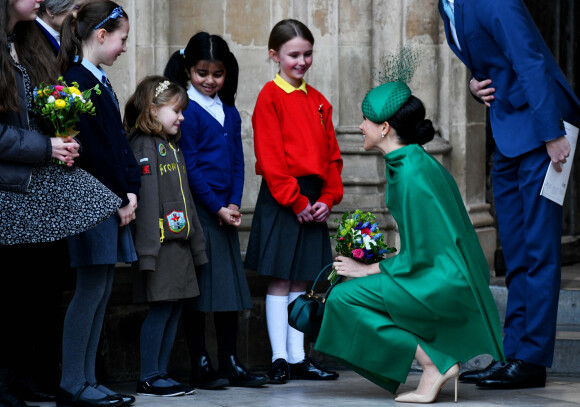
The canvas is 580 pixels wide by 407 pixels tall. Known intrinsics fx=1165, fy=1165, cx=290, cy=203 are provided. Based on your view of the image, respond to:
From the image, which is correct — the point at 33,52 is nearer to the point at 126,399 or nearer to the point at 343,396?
the point at 126,399

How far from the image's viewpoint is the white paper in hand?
5.24m

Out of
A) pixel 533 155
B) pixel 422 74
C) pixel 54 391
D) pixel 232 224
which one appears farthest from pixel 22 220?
pixel 422 74

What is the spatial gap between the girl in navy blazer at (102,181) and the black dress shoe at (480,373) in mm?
1574

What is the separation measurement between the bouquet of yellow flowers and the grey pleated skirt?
1129 millimetres

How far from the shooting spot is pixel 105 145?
470 cm

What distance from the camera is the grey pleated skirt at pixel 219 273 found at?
5.38m

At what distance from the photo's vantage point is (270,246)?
570cm

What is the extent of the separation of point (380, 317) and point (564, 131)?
47.5 inches

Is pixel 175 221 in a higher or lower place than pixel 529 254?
higher

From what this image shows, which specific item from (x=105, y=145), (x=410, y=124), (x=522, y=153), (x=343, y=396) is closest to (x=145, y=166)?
(x=105, y=145)

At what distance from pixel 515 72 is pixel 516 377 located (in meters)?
1.37

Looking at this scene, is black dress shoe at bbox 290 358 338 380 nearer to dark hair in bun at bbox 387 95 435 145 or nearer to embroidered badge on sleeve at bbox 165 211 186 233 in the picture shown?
embroidered badge on sleeve at bbox 165 211 186 233

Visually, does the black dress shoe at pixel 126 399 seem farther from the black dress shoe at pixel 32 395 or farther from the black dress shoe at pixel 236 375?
the black dress shoe at pixel 236 375

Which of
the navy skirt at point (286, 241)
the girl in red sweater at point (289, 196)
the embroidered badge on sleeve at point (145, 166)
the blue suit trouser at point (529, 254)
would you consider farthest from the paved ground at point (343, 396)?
the embroidered badge on sleeve at point (145, 166)
